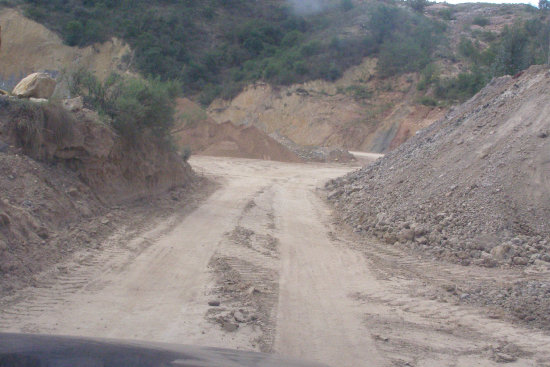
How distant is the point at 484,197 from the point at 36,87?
8.61 metres

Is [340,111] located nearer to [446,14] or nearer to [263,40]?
[263,40]

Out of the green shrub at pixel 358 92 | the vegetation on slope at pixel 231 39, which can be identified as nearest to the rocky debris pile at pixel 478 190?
the green shrub at pixel 358 92

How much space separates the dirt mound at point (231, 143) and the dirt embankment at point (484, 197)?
52.0 ft

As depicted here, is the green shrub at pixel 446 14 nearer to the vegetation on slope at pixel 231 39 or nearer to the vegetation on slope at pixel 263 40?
the vegetation on slope at pixel 263 40

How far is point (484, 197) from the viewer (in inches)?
379

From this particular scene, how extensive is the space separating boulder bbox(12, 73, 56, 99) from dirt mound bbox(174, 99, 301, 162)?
60.6 ft

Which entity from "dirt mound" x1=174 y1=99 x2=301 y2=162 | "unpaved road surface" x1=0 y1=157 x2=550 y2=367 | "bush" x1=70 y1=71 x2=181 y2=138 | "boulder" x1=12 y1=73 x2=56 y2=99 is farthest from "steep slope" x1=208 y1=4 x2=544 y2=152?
"unpaved road surface" x1=0 y1=157 x2=550 y2=367

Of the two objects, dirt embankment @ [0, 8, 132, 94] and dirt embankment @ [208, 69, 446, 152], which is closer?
dirt embankment @ [208, 69, 446, 152]

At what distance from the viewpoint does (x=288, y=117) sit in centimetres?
4453

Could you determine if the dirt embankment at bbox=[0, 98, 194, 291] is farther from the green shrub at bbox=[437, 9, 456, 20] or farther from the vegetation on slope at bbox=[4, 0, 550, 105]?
the green shrub at bbox=[437, 9, 456, 20]

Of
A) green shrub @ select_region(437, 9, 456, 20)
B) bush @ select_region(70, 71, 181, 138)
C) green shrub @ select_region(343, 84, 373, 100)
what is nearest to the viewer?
bush @ select_region(70, 71, 181, 138)

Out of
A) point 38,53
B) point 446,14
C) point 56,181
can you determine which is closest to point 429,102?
point 38,53

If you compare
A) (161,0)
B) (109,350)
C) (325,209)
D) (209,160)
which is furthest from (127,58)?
(109,350)

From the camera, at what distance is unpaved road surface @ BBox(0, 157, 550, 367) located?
510 centimetres
